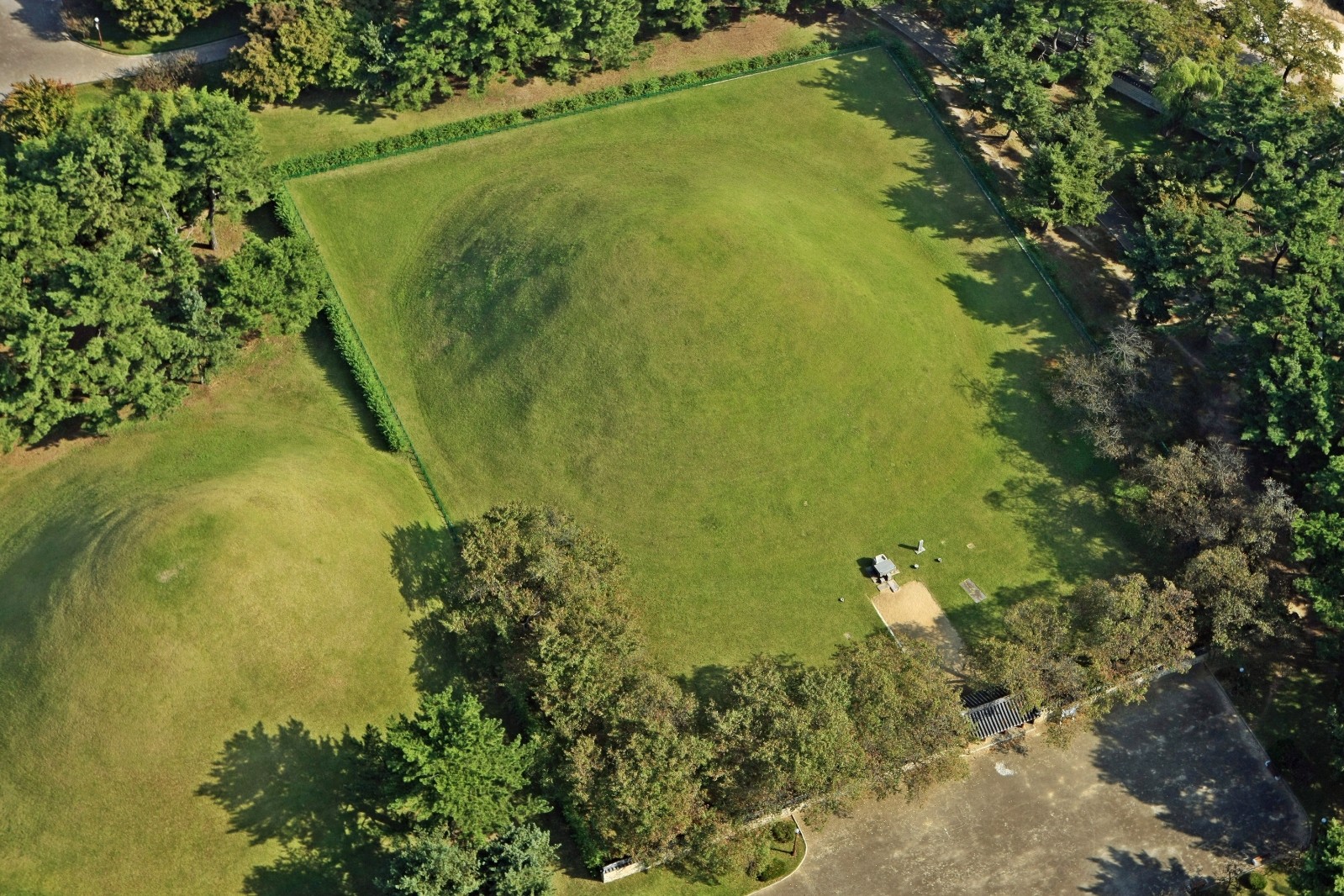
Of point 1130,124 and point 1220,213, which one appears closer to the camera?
point 1220,213

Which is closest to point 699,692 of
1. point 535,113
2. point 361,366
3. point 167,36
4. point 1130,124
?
point 361,366

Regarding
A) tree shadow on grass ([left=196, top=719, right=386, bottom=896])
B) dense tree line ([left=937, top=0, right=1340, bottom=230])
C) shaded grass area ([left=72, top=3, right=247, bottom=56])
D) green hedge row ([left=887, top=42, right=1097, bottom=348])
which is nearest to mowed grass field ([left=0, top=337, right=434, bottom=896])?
tree shadow on grass ([left=196, top=719, right=386, bottom=896])

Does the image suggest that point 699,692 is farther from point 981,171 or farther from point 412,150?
point 412,150

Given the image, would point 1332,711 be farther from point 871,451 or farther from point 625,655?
point 625,655

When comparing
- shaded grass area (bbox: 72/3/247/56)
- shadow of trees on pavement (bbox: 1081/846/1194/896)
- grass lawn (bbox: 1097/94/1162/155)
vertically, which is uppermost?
grass lawn (bbox: 1097/94/1162/155)

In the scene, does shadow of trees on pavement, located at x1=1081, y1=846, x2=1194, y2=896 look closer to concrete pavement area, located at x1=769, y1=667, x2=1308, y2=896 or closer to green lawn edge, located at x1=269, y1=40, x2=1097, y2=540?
concrete pavement area, located at x1=769, y1=667, x2=1308, y2=896
